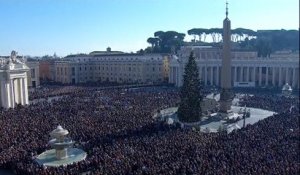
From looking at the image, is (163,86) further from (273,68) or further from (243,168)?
(243,168)

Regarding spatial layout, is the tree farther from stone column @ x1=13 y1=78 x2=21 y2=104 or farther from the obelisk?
stone column @ x1=13 y1=78 x2=21 y2=104

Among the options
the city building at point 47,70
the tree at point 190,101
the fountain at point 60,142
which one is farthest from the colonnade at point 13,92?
the city building at point 47,70

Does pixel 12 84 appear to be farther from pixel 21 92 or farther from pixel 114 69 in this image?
pixel 114 69

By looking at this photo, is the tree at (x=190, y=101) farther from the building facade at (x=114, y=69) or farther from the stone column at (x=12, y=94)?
the building facade at (x=114, y=69)

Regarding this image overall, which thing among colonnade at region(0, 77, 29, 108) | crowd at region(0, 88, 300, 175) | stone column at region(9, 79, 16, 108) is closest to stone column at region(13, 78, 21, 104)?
colonnade at region(0, 77, 29, 108)

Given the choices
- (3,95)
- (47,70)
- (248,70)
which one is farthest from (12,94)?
(47,70)

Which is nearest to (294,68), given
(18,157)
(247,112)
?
(247,112)

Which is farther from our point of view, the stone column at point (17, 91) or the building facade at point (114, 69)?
the building facade at point (114, 69)
